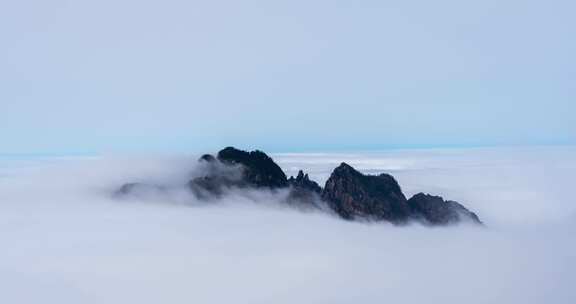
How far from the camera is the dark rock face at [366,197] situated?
125812 millimetres

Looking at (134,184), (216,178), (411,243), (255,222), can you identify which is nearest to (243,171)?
(216,178)

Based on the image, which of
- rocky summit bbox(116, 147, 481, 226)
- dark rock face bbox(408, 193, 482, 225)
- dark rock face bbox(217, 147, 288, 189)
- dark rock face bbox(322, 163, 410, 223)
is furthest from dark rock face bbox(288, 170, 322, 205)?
dark rock face bbox(408, 193, 482, 225)

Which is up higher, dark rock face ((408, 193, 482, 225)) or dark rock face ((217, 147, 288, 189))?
dark rock face ((217, 147, 288, 189))

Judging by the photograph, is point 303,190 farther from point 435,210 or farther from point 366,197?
point 435,210

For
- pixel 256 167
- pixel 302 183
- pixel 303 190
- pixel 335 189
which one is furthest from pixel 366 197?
pixel 256 167

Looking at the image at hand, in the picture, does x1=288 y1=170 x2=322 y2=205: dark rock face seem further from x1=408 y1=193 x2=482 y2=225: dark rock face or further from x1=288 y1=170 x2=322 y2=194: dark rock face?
x1=408 y1=193 x2=482 y2=225: dark rock face

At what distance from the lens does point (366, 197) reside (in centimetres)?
12712

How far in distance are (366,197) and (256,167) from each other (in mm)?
27301

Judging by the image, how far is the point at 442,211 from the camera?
139 m

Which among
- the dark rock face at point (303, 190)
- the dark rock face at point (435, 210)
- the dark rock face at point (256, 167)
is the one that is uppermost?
the dark rock face at point (256, 167)

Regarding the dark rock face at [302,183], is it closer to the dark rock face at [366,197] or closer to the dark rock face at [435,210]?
the dark rock face at [366,197]

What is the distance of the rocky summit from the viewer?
127375 millimetres

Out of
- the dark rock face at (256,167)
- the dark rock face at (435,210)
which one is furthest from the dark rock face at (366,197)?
the dark rock face at (256,167)

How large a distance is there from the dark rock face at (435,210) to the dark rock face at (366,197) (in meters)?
5.27
